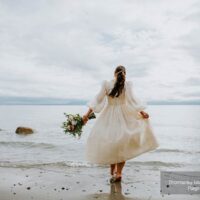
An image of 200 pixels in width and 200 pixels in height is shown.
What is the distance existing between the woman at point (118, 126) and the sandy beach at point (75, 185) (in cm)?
57

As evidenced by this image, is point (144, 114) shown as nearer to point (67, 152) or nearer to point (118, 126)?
point (118, 126)

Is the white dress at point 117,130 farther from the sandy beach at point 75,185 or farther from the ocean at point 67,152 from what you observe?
the ocean at point 67,152

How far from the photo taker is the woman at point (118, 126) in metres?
7.58

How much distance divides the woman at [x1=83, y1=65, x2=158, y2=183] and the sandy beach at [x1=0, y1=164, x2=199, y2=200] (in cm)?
57

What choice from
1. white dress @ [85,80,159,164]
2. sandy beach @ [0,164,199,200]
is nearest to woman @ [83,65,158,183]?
white dress @ [85,80,159,164]

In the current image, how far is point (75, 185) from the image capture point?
7.63m

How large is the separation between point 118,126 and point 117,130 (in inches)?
3.5

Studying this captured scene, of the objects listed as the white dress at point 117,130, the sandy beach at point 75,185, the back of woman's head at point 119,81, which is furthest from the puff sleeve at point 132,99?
the sandy beach at point 75,185

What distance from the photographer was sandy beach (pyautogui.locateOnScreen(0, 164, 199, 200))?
6641mm

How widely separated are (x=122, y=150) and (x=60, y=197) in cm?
172

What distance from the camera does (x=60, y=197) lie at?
6.55m

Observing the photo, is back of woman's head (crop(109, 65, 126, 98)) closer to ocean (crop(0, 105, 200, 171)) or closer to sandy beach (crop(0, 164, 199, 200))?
sandy beach (crop(0, 164, 199, 200))

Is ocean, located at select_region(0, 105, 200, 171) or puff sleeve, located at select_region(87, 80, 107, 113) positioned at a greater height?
puff sleeve, located at select_region(87, 80, 107, 113)

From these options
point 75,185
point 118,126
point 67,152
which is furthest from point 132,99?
point 67,152
